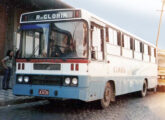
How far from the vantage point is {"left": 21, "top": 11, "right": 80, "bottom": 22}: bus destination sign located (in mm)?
9070

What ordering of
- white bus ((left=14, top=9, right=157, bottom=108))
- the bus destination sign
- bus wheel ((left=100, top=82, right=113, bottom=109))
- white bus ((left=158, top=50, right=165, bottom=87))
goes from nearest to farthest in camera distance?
white bus ((left=14, top=9, right=157, bottom=108)) < the bus destination sign < bus wheel ((left=100, top=82, right=113, bottom=109)) < white bus ((left=158, top=50, right=165, bottom=87))

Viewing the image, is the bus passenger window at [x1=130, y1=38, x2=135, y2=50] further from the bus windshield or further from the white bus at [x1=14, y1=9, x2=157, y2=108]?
the bus windshield

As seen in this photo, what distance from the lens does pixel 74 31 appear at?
29.2 ft

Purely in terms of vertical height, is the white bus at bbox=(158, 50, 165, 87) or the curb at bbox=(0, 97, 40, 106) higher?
the white bus at bbox=(158, 50, 165, 87)

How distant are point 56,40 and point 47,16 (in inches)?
33.9

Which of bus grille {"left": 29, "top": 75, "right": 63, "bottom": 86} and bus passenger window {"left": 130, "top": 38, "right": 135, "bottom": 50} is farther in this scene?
bus passenger window {"left": 130, "top": 38, "right": 135, "bottom": 50}

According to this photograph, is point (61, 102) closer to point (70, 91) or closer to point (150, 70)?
point (70, 91)

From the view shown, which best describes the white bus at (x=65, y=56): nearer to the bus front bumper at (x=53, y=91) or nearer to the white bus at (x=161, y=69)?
the bus front bumper at (x=53, y=91)

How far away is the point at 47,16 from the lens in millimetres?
9406

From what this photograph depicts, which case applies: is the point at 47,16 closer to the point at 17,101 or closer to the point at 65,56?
the point at 65,56

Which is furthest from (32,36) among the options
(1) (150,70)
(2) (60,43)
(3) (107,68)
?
(1) (150,70)

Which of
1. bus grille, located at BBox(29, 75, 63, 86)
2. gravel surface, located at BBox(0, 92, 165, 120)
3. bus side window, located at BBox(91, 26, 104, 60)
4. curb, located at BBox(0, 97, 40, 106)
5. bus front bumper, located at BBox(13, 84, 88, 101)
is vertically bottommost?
gravel surface, located at BBox(0, 92, 165, 120)

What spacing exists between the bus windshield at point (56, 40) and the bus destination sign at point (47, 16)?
186 mm

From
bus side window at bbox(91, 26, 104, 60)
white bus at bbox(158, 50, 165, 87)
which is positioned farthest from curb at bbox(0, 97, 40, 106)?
white bus at bbox(158, 50, 165, 87)
